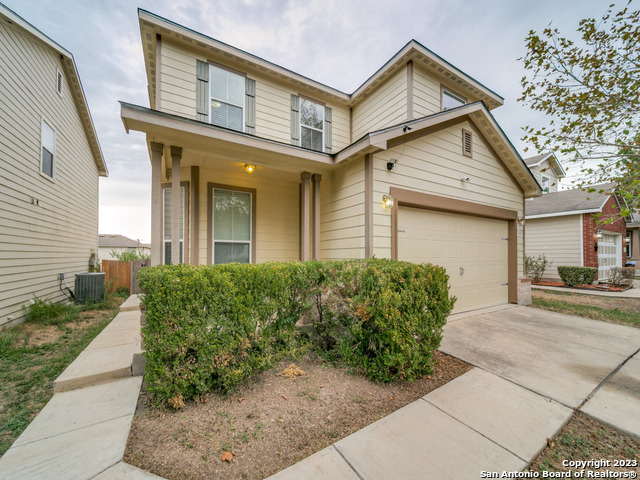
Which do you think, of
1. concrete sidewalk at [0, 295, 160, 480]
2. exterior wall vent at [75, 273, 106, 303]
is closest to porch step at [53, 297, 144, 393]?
concrete sidewalk at [0, 295, 160, 480]

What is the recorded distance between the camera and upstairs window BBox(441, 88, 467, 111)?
6.65 metres

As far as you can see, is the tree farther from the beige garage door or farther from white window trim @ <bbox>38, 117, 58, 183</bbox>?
white window trim @ <bbox>38, 117, 58, 183</bbox>

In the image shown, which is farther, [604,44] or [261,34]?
[261,34]

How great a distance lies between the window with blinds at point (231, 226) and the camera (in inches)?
224

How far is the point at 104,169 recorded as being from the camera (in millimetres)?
10922

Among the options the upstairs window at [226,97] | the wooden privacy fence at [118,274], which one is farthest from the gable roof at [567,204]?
the wooden privacy fence at [118,274]

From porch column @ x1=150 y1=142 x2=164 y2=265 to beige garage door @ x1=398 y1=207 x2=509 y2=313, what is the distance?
14.0ft

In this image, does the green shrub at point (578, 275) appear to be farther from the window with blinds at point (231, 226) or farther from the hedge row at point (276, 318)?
the window with blinds at point (231, 226)

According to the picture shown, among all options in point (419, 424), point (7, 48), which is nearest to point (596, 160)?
point (419, 424)

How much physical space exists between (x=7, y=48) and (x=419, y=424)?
358 inches

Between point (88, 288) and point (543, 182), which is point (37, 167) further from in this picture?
point (543, 182)

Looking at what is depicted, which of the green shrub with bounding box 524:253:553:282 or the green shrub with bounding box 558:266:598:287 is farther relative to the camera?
the green shrub with bounding box 524:253:553:282

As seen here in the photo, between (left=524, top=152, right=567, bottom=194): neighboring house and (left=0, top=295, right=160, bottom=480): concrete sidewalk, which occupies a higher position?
(left=524, top=152, right=567, bottom=194): neighboring house

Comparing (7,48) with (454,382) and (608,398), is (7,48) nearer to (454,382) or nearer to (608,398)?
(454,382)
